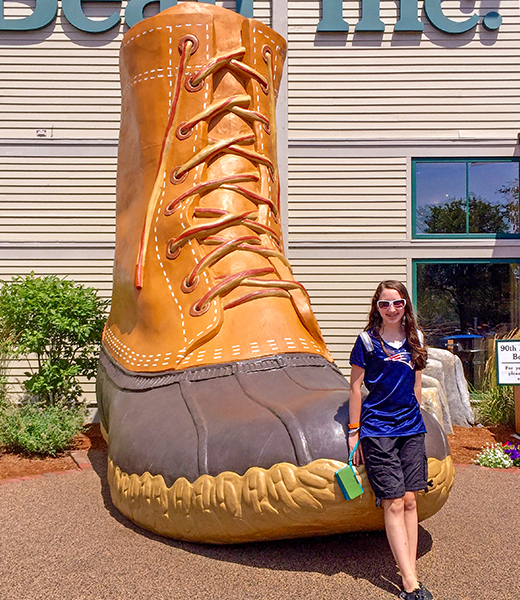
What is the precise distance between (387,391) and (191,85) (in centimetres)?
198

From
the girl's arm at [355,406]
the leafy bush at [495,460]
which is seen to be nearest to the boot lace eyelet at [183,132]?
the girl's arm at [355,406]

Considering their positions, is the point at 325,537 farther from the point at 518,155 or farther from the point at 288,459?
the point at 518,155

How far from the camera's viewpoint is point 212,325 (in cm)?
258

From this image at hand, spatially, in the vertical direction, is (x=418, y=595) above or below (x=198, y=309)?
below

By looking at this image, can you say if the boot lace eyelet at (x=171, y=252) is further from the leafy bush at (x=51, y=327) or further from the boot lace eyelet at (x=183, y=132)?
the leafy bush at (x=51, y=327)

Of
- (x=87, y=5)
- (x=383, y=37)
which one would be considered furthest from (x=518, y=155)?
(x=87, y=5)

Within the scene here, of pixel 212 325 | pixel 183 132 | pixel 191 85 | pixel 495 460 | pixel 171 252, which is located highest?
pixel 191 85

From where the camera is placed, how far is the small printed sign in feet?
15.7

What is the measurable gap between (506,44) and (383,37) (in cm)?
155

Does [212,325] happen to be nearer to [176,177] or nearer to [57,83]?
[176,177]

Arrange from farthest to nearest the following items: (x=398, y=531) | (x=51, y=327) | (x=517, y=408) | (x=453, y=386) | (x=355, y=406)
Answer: (x=453, y=386) → (x=517, y=408) → (x=51, y=327) → (x=355, y=406) → (x=398, y=531)

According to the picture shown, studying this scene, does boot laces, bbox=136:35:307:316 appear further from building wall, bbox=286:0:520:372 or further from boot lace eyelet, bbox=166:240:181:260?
building wall, bbox=286:0:520:372

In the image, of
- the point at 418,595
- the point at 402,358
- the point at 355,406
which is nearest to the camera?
the point at 418,595

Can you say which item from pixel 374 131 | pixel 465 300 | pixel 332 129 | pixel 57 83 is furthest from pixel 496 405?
pixel 57 83
